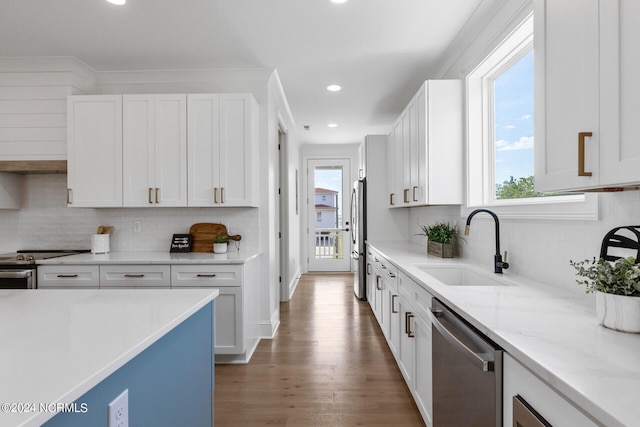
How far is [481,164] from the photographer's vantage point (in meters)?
2.83

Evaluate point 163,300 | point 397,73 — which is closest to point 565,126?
point 163,300

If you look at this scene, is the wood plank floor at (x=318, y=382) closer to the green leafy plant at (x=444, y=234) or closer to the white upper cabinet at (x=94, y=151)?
the green leafy plant at (x=444, y=234)

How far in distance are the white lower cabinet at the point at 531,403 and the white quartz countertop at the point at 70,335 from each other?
101 centimetres

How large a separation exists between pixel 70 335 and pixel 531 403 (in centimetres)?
124

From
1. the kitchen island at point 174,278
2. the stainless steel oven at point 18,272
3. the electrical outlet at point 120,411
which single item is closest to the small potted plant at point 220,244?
the kitchen island at point 174,278

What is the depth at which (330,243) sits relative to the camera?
772cm

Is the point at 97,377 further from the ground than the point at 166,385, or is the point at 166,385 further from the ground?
the point at 97,377

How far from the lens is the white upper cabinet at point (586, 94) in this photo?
100 centimetres

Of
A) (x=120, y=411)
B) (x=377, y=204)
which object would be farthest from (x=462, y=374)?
(x=377, y=204)

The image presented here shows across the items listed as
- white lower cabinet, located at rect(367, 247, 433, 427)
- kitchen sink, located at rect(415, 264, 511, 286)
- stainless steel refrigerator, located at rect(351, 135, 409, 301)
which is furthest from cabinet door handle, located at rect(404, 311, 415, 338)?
stainless steel refrigerator, located at rect(351, 135, 409, 301)

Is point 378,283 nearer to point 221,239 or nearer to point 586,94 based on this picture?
point 221,239

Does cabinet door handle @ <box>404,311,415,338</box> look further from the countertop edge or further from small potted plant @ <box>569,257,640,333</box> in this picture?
the countertop edge

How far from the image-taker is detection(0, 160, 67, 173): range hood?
331cm

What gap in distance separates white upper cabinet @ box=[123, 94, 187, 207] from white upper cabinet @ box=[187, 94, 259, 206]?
0.29 feet
